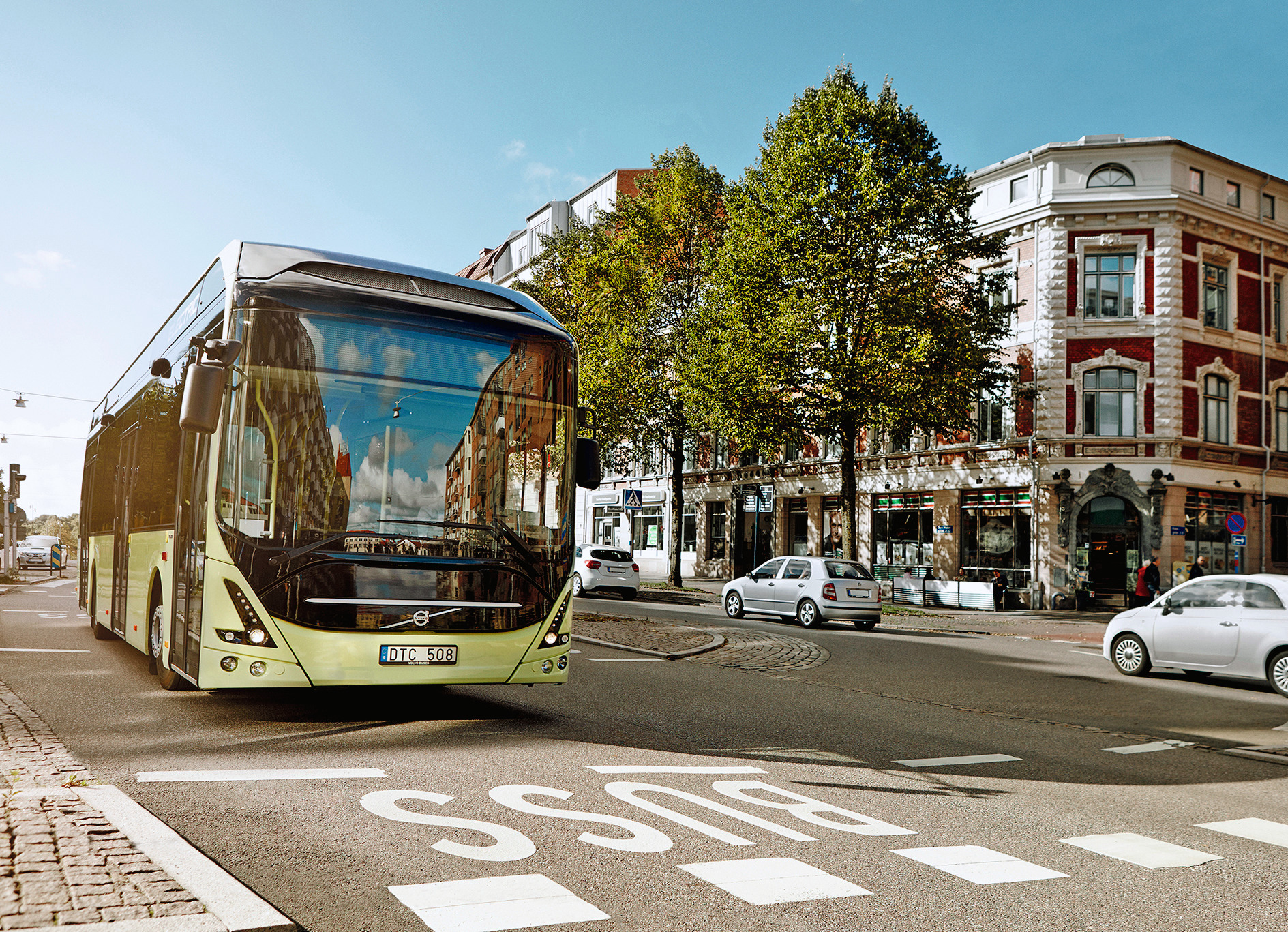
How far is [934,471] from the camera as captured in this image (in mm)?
36125

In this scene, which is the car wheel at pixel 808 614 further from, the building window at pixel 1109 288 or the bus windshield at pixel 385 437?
the building window at pixel 1109 288

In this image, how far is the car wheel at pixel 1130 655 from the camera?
1523cm

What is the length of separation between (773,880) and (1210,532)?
32106mm

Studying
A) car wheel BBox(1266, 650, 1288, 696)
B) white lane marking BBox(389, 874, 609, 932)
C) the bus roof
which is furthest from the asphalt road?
the bus roof

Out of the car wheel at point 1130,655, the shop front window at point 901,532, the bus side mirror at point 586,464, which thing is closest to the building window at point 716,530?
the shop front window at point 901,532

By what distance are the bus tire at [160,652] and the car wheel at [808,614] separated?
47.8ft

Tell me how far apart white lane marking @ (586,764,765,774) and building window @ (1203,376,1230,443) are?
30.2 meters

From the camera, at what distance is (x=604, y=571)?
31.3 metres

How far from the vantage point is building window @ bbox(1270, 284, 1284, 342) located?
116 feet

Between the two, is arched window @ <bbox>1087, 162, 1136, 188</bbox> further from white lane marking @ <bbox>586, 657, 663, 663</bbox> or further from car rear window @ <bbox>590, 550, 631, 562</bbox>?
white lane marking @ <bbox>586, 657, 663, 663</bbox>

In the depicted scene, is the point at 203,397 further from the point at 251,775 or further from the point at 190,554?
the point at 251,775

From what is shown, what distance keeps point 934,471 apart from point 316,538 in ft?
101

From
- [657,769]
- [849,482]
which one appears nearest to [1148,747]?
[657,769]

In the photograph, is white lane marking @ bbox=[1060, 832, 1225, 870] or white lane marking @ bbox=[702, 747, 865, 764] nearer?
white lane marking @ bbox=[1060, 832, 1225, 870]
